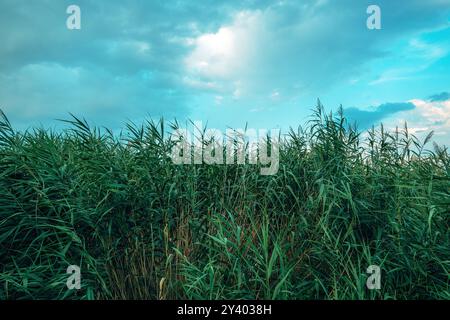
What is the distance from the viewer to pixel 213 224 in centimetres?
484

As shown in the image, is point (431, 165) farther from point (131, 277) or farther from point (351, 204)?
point (131, 277)

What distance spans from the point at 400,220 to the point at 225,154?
2.37 m

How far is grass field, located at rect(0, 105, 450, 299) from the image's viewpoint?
13.7 feet

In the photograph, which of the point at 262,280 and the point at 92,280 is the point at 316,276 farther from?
the point at 92,280

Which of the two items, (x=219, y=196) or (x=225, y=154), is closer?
(x=219, y=196)

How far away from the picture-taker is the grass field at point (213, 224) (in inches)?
164

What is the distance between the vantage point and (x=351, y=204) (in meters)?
4.62

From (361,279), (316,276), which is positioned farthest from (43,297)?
(361,279)
